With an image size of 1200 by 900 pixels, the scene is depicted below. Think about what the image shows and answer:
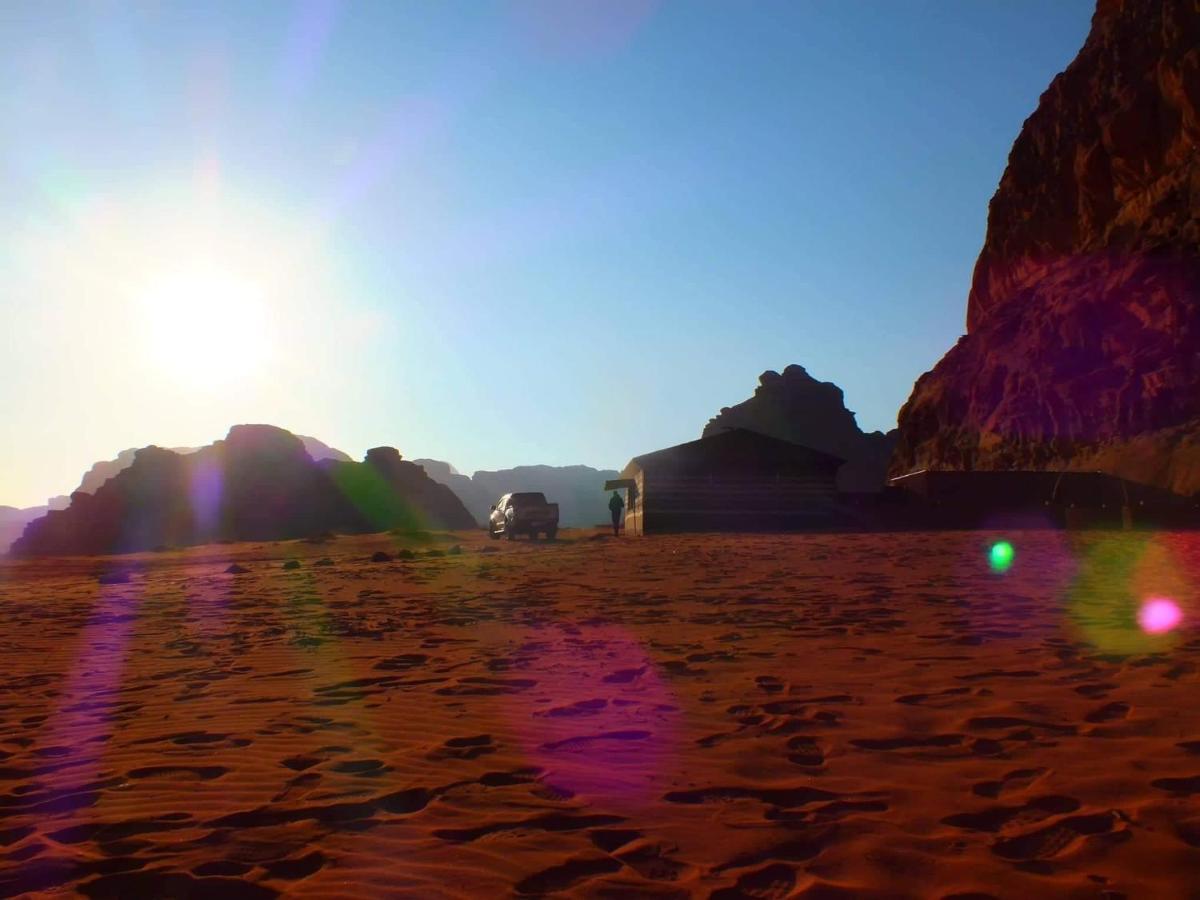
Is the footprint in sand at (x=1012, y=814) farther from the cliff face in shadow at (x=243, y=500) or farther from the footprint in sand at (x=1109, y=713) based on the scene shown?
the cliff face in shadow at (x=243, y=500)

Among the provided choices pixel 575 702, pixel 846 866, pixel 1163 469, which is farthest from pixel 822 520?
pixel 846 866

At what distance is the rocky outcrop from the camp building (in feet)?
296

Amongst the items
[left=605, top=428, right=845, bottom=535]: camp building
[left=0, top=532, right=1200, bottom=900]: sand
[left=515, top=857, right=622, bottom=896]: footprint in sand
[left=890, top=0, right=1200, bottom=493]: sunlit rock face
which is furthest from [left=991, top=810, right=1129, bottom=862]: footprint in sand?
[left=890, top=0, right=1200, bottom=493]: sunlit rock face

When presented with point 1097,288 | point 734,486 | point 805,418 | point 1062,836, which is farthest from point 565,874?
point 805,418

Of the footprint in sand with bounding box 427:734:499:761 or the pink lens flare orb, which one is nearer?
the footprint in sand with bounding box 427:734:499:761

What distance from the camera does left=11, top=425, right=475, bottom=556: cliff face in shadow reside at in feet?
271

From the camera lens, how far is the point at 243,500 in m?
89.1

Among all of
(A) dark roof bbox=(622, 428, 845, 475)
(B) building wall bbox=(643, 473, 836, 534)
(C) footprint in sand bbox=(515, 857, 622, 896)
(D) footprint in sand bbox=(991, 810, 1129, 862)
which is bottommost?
(D) footprint in sand bbox=(991, 810, 1129, 862)

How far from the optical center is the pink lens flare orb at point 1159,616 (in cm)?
724

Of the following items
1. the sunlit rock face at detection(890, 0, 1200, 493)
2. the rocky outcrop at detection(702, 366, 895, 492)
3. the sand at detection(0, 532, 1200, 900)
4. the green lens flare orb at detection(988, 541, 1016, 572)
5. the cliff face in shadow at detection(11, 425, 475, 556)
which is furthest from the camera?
the rocky outcrop at detection(702, 366, 895, 492)

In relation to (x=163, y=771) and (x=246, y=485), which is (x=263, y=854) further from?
(x=246, y=485)

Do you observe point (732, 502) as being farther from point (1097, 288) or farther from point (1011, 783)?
point (1097, 288)

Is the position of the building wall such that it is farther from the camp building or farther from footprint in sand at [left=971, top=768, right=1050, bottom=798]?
footprint in sand at [left=971, top=768, right=1050, bottom=798]

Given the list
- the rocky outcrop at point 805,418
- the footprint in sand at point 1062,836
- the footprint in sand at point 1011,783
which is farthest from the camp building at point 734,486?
the rocky outcrop at point 805,418
